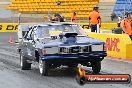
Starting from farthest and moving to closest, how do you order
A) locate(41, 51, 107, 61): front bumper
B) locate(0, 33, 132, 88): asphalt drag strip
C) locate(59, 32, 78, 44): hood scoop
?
locate(59, 32, 78, 44): hood scoop, locate(41, 51, 107, 61): front bumper, locate(0, 33, 132, 88): asphalt drag strip

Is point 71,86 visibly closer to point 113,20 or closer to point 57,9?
point 113,20

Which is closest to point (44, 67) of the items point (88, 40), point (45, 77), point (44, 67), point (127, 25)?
point (44, 67)

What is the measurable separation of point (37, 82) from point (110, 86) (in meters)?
2.05

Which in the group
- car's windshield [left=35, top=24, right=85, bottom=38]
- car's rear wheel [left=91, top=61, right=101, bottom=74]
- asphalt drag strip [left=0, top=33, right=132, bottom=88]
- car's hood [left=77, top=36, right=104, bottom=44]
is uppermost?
car's windshield [left=35, top=24, right=85, bottom=38]

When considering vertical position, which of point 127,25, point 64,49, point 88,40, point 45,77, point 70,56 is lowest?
point 45,77

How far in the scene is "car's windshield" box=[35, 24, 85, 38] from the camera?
14438mm

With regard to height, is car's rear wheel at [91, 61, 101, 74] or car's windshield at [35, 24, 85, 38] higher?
car's windshield at [35, 24, 85, 38]

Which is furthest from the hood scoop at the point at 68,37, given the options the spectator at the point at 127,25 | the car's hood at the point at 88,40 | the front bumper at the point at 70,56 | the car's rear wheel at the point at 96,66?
the spectator at the point at 127,25

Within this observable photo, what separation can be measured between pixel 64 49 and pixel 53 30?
150cm

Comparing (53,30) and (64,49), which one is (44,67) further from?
(53,30)

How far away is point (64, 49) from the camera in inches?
520

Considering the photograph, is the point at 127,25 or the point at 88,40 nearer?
the point at 88,40

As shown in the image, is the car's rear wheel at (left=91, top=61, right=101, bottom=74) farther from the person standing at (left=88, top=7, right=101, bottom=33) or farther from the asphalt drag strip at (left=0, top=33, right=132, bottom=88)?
the person standing at (left=88, top=7, right=101, bottom=33)

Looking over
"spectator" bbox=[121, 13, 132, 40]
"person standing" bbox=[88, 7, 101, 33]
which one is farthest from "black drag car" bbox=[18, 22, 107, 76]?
"person standing" bbox=[88, 7, 101, 33]
